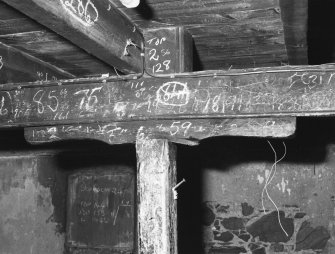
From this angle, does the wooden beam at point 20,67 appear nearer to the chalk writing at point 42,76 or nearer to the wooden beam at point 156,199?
the chalk writing at point 42,76

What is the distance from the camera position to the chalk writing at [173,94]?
109 inches

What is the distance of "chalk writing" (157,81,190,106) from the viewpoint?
2771 mm

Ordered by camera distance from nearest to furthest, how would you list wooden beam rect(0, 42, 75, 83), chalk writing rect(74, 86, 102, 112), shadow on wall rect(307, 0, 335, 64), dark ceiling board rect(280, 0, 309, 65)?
dark ceiling board rect(280, 0, 309, 65) < chalk writing rect(74, 86, 102, 112) < wooden beam rect(0, 42, 75, 83) < shadow on wall rect(307, 0, 335, 64)

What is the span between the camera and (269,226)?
597 centimetres

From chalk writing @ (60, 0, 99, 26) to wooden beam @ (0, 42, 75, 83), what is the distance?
1329mm

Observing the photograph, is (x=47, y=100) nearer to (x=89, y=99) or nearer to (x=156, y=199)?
(x=89, y=99)

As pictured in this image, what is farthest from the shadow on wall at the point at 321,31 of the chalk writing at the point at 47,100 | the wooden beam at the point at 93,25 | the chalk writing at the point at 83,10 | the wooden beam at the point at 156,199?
the chalk writing at the point at 47,100

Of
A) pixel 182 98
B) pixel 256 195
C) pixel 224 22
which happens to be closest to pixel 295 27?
pixel 224 22

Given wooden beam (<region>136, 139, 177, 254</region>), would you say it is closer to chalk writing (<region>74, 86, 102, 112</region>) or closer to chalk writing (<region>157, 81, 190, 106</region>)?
chalk writing (<region>157, 81, 190, 106</region>)

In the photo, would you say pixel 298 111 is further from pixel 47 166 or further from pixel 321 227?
pixel 47 166

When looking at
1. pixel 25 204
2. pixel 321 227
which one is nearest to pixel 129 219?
pixel 25 204

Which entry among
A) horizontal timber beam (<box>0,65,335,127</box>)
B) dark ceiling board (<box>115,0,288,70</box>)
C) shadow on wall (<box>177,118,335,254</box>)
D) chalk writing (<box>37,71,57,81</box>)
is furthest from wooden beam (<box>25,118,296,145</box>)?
shadow on wall (<box>177,118,335,254</box>)

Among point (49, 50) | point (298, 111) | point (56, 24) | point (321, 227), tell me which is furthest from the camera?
point (321, 227)

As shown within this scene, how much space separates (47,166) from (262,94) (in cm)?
452
